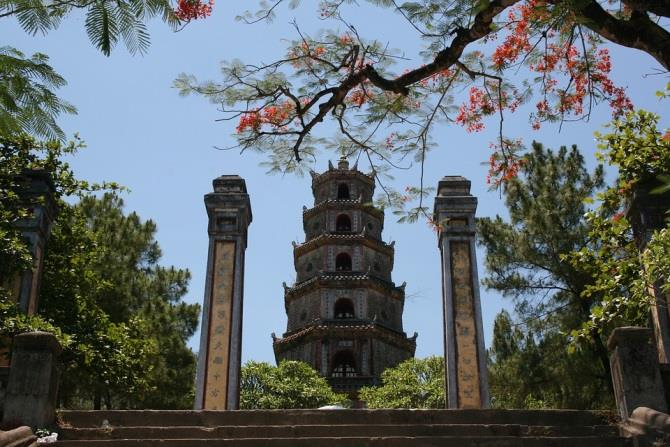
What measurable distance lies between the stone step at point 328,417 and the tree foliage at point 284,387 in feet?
63.4

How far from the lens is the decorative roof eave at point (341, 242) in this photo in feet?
102

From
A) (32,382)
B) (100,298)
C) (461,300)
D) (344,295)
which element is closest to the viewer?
(32,382)

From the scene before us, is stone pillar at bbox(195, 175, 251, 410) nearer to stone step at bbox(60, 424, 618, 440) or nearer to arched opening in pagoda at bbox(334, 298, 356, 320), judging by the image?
stone step at bbox(60, 424, 618, 440)

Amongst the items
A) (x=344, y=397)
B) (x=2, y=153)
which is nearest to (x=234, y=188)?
(x=2, y=153)

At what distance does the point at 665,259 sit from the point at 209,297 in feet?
31.4

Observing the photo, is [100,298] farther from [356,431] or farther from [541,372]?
[356,431]

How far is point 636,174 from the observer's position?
10.1m

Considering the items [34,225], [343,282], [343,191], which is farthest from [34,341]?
[343,191]

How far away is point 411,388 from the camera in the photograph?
91.9 ft

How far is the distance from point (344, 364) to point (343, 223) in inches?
222

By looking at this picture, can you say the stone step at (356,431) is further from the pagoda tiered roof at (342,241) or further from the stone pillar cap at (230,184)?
the pagoda tiered roof at (342,241)

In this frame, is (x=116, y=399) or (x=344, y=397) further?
(x=344, y=397)

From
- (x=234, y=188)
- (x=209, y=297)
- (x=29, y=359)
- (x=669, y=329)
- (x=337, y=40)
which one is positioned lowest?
(x=29, y=359)

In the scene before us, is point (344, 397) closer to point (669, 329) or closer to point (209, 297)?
point (209, 297)
